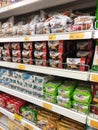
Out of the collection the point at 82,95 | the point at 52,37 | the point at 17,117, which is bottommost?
the point at 17,117

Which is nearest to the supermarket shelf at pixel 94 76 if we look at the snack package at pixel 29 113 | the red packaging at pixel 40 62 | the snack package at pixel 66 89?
the snack package at pixel 66 89

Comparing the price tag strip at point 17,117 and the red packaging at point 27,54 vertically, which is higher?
the red packaging at point 27,54

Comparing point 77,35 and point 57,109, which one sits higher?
point 77,35

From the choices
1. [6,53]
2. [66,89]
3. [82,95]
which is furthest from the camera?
[6,53]

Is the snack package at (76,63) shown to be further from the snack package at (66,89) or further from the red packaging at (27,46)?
the red packaging at (27,46)

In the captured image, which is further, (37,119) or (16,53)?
(16,53)

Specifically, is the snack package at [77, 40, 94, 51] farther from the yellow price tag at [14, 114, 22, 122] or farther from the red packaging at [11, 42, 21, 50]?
the yellow price tag at [14, 114, 22, 122]

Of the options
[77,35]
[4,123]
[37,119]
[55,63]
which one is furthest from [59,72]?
[4,123]

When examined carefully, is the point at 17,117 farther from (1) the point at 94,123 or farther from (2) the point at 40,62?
(1) the point at 94,123

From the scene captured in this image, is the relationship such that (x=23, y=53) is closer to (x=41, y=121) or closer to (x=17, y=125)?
(x=41, y=121)

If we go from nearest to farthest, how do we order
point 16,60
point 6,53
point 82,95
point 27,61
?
point 82,95 < point 27,61 < point 16,60 < point 6,53

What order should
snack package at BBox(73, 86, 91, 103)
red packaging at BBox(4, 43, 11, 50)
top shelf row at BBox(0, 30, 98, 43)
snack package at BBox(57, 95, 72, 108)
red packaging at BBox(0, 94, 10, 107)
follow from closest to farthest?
top shelf row at BBox(0, 30, 98, 43), snack package at BBox(73, 86, 91, 103), snack package at BBox(57, 95, 72, 108), red packaging at BBox(4, 43, 11, 50), red packaging at BBox(0, 94, 10, 107)

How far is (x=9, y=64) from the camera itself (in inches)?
65.6

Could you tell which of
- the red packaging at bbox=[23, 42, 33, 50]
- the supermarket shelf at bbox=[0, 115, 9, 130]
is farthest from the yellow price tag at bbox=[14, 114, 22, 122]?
the red packaging at bbox=[23, 42, 33, 50]
